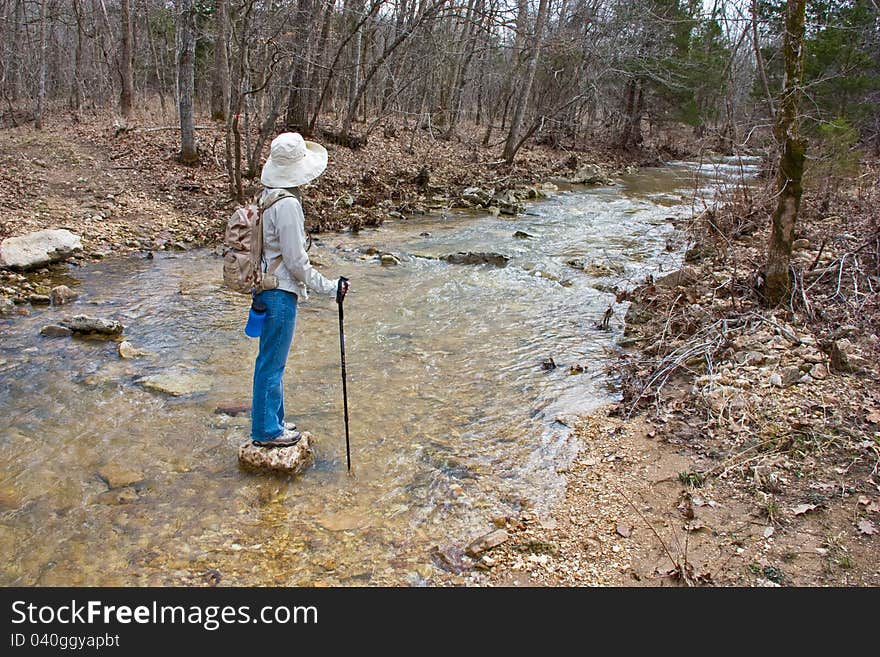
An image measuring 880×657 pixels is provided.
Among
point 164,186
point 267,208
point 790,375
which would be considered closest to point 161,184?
point 164,186

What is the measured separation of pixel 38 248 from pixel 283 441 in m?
6.84

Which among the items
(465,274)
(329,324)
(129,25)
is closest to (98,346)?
(329,324)

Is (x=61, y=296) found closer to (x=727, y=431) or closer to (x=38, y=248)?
(x=38, y=248)

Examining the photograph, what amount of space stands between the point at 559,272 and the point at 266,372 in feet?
24.3

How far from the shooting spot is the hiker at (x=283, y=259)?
4.11m

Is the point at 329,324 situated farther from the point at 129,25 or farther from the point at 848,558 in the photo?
the point at 129,25

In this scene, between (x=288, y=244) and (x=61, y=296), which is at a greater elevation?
(x=288, y=244)

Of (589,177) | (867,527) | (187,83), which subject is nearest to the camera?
(867,527)

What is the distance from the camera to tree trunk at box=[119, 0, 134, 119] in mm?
17759

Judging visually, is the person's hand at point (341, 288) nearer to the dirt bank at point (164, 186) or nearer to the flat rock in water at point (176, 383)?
the flat rock in water at point (176, 383)

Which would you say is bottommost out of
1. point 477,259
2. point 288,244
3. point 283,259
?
point 477,259

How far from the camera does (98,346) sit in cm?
678

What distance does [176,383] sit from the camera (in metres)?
6.03

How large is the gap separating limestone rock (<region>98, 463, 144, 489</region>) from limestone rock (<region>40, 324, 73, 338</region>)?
120 inches
